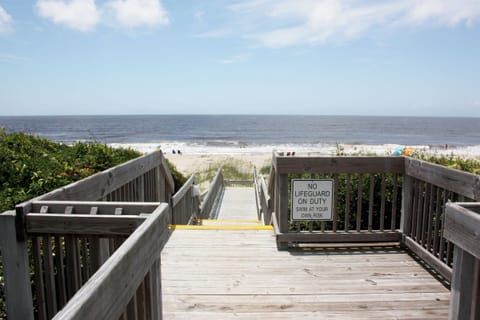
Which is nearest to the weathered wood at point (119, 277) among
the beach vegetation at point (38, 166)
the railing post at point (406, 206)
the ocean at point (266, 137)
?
the beach vegetation at point (38, 166)

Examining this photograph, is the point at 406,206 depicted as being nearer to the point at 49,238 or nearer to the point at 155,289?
the point at 155,289

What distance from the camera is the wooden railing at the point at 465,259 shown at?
76.5 inches

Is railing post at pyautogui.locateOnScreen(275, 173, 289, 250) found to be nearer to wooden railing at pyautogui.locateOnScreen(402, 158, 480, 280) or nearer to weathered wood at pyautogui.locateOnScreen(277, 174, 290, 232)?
weathered wood at pyautogui.locateOnScreen(277, 174, 290, 232)

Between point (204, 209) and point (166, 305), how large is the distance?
545 cm

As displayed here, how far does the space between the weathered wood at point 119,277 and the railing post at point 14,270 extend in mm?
838

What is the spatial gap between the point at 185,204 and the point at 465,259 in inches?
210

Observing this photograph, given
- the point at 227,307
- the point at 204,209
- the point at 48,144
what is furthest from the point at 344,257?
the point at 48,144

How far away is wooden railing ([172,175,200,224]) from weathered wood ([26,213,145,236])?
11.1 ft

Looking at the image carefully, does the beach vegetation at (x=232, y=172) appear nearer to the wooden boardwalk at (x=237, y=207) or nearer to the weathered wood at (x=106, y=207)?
the wooden boardwalk at (x=237, y=207)

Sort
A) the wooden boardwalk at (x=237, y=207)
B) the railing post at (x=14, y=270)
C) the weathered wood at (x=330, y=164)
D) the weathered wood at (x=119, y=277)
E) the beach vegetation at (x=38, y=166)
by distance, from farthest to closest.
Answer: the wooden boardwalk at (x=237, y=207), the weathered wood at (x=330, y=164), the beach vegetation at (x=38, y=166), the railing post at (x=14, y=270), the weathered wood at (x=119, y=277)

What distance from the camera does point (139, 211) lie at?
2131mm

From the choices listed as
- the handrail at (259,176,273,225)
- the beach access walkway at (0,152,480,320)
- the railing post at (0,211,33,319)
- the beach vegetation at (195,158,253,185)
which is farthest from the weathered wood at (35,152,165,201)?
the beach vegetation at (195,158,253,185)

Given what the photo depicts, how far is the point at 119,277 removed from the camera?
1.43 metres

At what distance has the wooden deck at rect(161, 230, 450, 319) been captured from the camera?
3.11 meters
